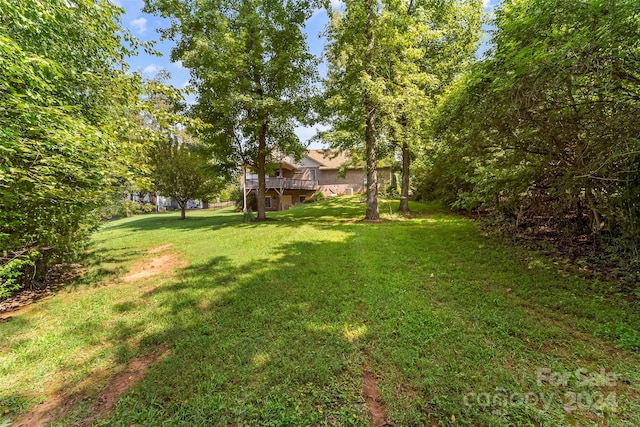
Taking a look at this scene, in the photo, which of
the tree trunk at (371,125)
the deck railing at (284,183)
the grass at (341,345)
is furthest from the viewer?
the deck railing at (284,183)

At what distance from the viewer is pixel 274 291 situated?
186 inches

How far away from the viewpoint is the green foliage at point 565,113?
350 centimetres

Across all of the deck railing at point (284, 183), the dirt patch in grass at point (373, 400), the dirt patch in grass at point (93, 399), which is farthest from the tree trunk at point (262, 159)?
the dirt patch in grass at point (373, 400)

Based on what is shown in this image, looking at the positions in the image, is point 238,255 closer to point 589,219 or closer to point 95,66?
point 95,66

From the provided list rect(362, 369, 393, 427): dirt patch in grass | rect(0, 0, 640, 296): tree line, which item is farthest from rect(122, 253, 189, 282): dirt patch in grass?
rect(362, 369, 393, 427): dirt patch in grass

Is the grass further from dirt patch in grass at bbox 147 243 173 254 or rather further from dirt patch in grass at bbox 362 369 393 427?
dirt patch in grass at bbox 147 243 173 254

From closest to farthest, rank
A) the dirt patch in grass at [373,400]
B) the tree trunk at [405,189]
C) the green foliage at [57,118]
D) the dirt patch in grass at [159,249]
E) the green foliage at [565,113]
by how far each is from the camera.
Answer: the dirt patch in grass at [373,400], the green foliage at [57,118], the green foliage at [565,113], the dirt patch in grass at [159,249], the tree trunk at [405,189]

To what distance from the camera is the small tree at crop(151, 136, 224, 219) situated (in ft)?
56.0

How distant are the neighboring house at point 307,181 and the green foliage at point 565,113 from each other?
18.9 m

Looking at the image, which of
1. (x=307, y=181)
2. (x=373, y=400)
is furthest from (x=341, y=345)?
(x=307, y=181)

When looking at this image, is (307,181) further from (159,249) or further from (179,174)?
(159,249)

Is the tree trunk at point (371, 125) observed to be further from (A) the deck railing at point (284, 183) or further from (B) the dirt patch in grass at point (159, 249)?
(A) the deck railing at point (284, 183)

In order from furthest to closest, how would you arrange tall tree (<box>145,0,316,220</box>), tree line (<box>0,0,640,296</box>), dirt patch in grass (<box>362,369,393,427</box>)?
tall tree (<box>145,0,316,220</box>) → tree line (<box>0,0,640,296</box>) → dirt patch in grass (<box>362,369,393,427</box>)

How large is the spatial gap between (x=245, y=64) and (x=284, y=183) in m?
14.0
